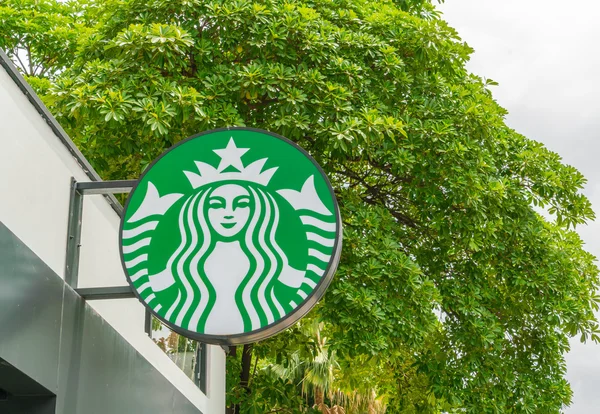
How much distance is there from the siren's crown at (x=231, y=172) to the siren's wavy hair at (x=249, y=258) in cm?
6

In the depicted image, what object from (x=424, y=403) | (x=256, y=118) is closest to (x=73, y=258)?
(x=256, y=118)

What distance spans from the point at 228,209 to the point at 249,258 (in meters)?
0.39

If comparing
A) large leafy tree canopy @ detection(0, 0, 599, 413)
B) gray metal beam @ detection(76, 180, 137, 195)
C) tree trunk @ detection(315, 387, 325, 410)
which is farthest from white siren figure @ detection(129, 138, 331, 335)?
tree trunk @ detection(315, 387, 325, 410)

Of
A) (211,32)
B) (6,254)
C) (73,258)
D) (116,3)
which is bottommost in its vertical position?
(6,254)

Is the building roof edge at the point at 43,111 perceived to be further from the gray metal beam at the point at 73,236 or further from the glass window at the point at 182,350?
the glass window at the point at 182,350

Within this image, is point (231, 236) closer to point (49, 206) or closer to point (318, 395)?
point (49, 206)

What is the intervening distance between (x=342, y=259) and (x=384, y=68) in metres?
2.95

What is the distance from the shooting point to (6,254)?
16.2 feet

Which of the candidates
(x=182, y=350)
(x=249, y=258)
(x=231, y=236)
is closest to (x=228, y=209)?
(x=231, y=236)

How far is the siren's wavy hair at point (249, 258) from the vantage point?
5355mm

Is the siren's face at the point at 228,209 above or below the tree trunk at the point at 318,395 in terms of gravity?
below

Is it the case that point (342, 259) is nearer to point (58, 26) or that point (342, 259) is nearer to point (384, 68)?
point (384, 68)

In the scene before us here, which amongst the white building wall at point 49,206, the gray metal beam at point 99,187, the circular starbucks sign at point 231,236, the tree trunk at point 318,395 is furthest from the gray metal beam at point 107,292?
the tree trunk at point 318,395

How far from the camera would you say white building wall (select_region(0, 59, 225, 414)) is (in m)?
5.19
